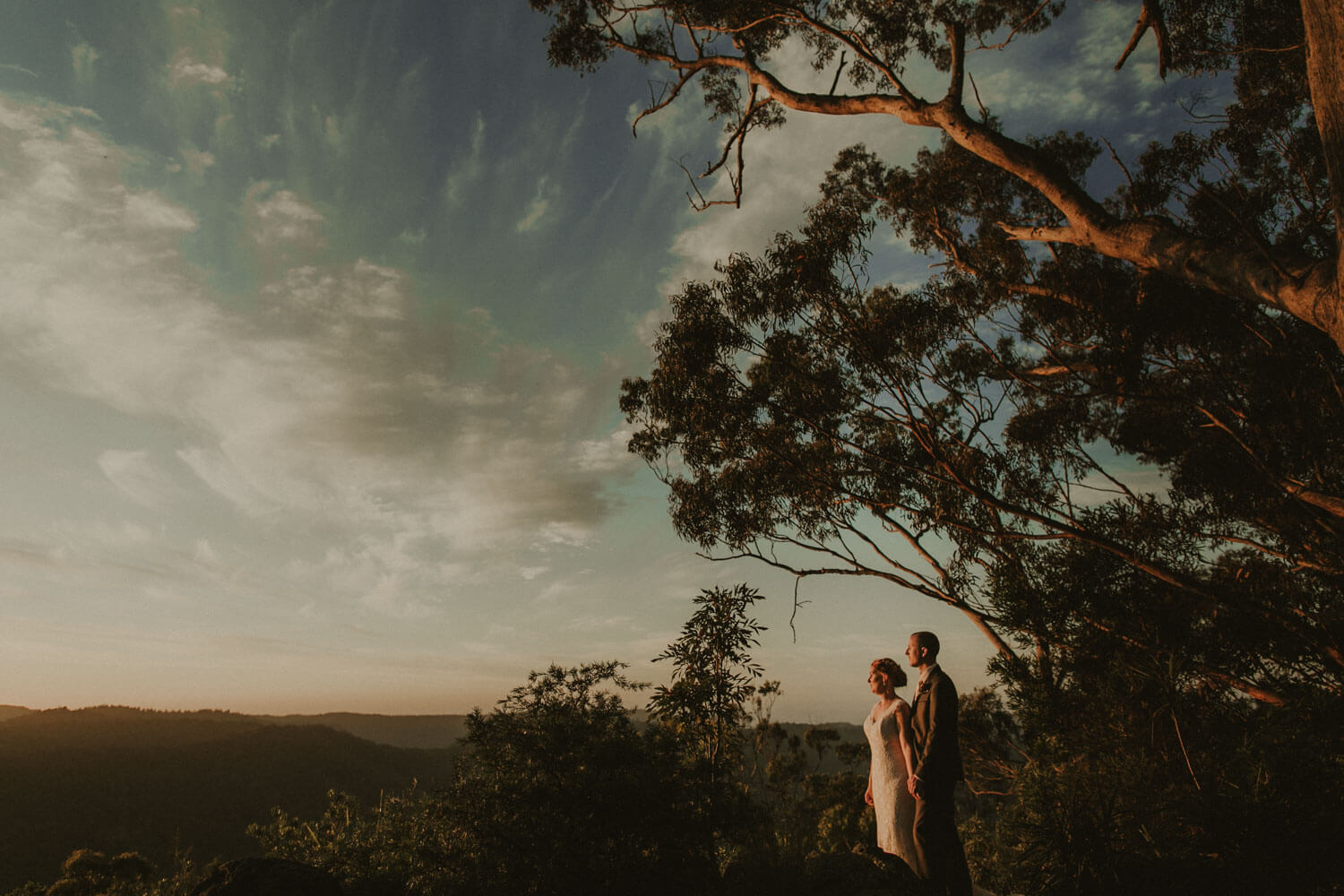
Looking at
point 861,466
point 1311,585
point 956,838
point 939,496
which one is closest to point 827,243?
point 861,466

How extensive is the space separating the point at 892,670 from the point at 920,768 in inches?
25.8

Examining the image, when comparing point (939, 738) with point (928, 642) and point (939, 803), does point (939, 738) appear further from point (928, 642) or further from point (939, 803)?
point (928, 642)

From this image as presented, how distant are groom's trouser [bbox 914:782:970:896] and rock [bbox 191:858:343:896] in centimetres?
348

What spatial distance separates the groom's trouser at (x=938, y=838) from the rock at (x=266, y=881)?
11.4 feet

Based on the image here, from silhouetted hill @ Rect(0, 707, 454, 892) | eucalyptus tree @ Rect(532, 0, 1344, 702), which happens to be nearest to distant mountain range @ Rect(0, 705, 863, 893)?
silhouetted hill @ Rect(0, 707, 454, 892)

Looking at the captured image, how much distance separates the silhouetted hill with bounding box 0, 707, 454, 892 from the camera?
78.6ft

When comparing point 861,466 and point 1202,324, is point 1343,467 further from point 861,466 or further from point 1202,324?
point 861,466

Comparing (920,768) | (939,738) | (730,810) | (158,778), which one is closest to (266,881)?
(730,810)

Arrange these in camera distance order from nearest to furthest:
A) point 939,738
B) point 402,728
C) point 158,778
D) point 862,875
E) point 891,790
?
point 862,875 → point 939,738 → point 891,790 → point 158,778 → point 402,728

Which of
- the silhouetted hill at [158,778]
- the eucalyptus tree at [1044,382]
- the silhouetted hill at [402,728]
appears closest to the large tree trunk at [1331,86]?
the eucalyptus tree at [1044,382]

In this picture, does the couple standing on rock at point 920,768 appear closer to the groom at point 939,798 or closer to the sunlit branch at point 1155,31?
the groom at point 939,798

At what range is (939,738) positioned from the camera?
335cm

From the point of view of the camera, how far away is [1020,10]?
892 centimetres

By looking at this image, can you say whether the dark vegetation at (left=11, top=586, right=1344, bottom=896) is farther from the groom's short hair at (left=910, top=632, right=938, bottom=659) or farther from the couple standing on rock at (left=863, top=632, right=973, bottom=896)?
the groom's short hair at (left=910, top=632, right=938, bottom=659)
